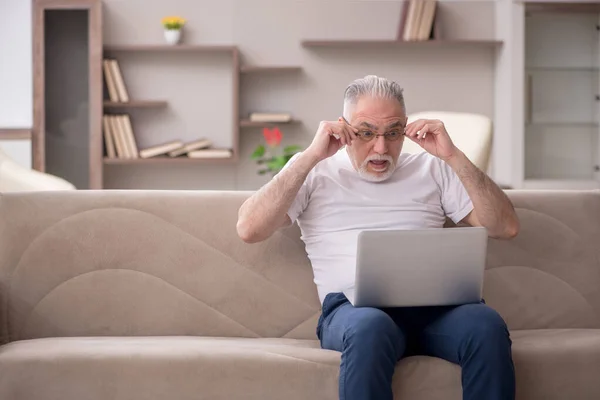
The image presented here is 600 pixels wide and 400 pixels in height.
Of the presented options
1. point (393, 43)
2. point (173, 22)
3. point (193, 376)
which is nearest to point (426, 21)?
point (393, 43)

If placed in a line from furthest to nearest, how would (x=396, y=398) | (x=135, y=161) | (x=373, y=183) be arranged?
(x=135, y=161) < (x=373, y=183) < (x=396, y=398)

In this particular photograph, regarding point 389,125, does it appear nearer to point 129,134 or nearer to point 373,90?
point 373,90

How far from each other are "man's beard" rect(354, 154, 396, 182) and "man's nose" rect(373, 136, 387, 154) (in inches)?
0.6

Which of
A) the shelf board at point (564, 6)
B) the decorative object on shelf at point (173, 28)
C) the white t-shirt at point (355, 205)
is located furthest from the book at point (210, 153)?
the white t-shirt at point (355, 205)

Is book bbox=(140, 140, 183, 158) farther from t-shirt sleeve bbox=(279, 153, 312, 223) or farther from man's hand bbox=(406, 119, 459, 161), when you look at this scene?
man's hand bbox=(406, 119, 459, 161)

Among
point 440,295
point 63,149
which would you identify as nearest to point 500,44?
point 63,149

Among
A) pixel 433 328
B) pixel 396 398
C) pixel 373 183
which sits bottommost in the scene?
pixel 396 398

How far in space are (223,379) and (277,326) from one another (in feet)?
1.30

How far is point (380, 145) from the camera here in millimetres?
2312

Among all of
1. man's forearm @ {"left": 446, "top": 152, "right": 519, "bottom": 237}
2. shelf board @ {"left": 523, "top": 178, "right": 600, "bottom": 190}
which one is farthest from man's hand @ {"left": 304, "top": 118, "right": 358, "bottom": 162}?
shelf board @ {"left": 523, "top": 178, "right": 600, "bottom": 190}

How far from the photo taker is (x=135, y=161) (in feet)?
18.3

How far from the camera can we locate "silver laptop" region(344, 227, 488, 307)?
6.65 ft

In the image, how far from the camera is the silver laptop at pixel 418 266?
203 cm

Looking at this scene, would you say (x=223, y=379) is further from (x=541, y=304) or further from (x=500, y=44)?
(x=500, y=44)
